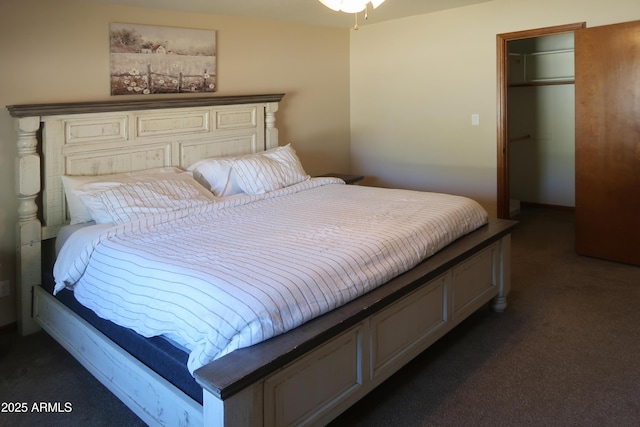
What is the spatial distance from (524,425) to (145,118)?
2.83m

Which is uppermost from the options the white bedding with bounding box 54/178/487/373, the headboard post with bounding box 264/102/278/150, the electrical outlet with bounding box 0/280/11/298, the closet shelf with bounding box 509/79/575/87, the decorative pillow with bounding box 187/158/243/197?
the closet shelf with bounding box 509/79/575/87

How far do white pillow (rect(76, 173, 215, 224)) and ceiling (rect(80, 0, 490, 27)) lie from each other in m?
1.23

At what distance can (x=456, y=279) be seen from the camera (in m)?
2.81

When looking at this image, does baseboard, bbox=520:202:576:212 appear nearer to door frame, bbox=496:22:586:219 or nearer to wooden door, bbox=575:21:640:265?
door frame, bbox=496:22:586:219

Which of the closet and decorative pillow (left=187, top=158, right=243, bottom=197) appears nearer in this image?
decorative pillow (left=187, top=158, right=243, bottom=197)

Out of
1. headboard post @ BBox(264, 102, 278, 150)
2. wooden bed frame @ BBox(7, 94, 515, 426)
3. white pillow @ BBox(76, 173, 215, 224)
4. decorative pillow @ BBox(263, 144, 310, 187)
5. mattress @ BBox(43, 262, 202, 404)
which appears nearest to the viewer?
wooden bed frame @ BBox(7, 94, 515, 426)

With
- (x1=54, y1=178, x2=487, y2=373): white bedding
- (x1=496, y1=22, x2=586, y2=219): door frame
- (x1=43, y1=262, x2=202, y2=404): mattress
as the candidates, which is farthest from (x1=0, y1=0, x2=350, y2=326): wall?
(x1=496, y1=22, x2=586, y2=219): door frame

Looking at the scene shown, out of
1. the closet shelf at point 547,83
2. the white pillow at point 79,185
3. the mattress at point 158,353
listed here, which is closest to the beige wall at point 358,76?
the white pillow at point 79,185

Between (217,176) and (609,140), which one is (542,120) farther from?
(217,176)

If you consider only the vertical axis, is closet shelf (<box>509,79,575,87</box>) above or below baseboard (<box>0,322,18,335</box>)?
above

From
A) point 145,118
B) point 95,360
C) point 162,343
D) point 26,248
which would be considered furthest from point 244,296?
point 145,118

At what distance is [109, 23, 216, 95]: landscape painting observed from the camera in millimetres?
3518

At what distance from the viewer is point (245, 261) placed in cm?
219

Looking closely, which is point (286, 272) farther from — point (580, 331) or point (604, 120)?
point (604, 120)
